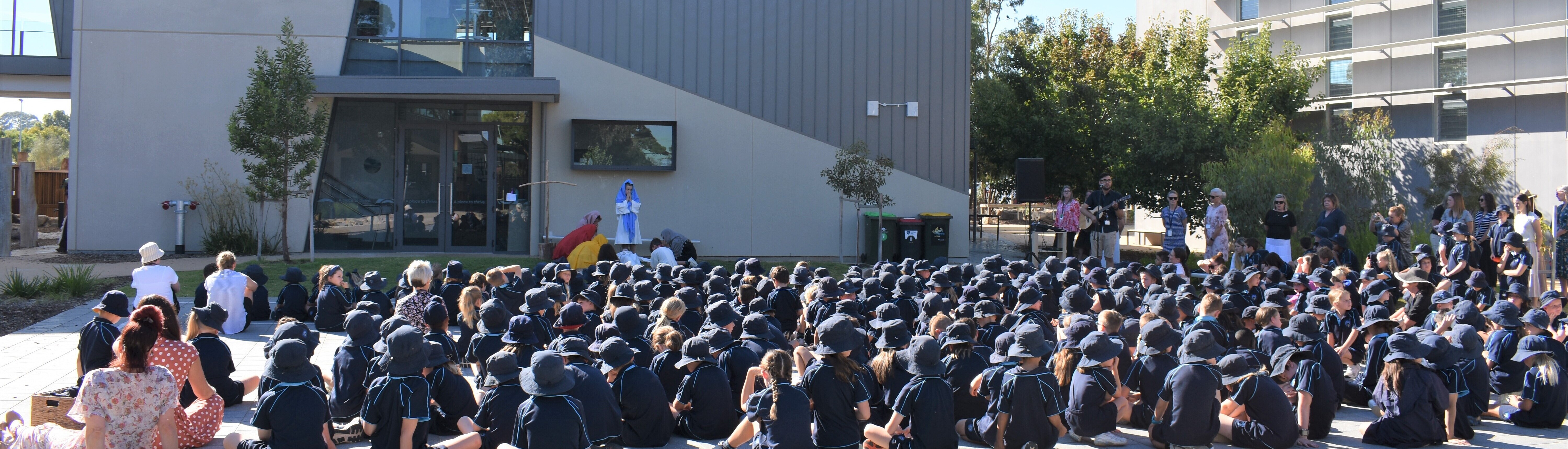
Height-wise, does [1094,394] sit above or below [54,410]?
above

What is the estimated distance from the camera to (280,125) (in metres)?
15.1

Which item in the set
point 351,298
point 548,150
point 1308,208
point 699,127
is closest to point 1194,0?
point 1308,208

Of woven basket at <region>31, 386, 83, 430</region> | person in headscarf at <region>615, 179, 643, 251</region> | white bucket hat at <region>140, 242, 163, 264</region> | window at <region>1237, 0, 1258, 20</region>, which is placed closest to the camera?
woven basket at <region>31, 386, 83, 430</region>

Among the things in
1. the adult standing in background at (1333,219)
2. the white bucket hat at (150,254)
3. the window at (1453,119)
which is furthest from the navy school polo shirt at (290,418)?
the window at (1453,119)

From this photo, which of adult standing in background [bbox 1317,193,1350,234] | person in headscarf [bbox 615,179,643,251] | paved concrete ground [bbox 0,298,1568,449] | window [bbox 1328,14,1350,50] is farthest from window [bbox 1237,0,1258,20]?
paved concrete ground [bbox 0,298,1568,449]

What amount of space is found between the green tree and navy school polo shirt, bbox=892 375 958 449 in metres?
13.1

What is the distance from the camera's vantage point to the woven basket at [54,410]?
586cm

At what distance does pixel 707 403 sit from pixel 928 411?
141 cm

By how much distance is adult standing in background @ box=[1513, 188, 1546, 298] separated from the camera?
40.1 ft

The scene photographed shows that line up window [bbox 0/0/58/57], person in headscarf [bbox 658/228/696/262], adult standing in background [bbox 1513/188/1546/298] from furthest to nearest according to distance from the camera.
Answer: window [bbox 0/0/58/57], person in headscarf [bbox 658/228/696/262], adult standing in background [bbox 1513/188/1546/298]

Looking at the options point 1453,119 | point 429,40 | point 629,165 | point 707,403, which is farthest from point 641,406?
point 1453,119

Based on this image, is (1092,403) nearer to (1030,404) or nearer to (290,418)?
(1030,404)

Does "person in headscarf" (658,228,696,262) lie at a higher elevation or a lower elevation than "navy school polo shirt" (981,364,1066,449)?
higher

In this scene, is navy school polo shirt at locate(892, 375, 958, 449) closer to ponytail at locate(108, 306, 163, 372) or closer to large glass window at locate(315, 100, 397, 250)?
ponytail at locate(108, 306, 163, 372)
